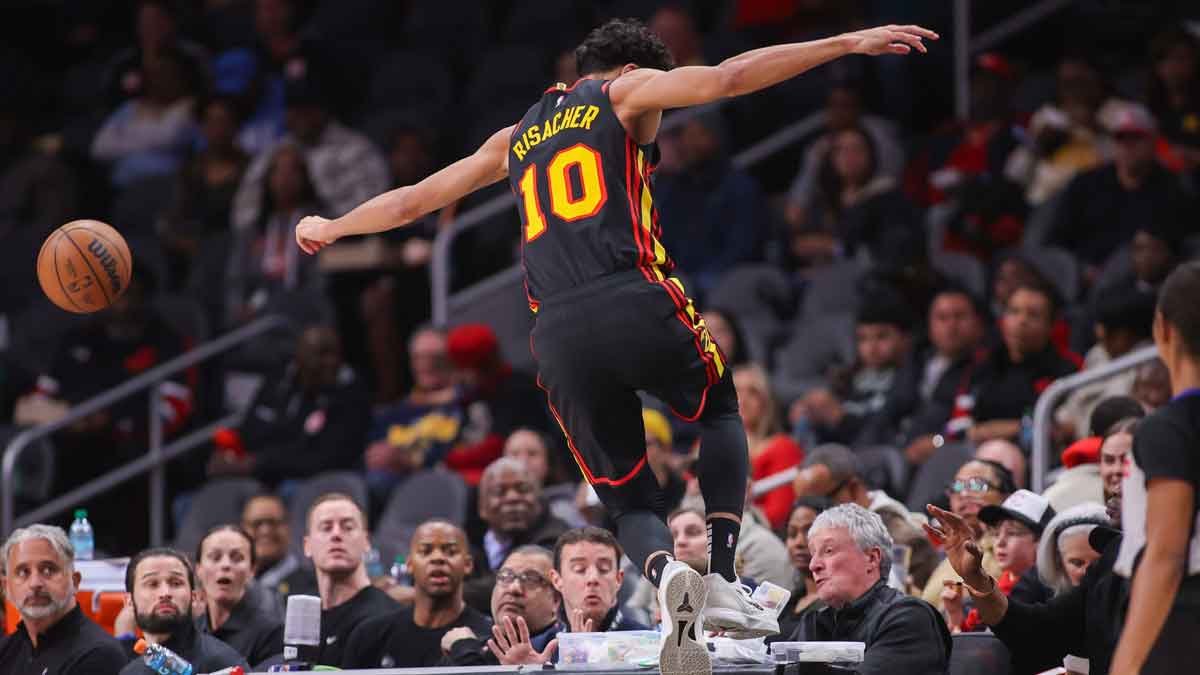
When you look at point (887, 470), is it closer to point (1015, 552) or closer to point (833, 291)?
point (833, 291)

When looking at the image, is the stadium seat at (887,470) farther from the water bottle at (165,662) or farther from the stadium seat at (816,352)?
the water bottle at (165,662)

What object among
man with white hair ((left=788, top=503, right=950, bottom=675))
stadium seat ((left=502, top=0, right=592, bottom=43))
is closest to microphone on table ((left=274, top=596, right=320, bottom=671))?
man with white hair ((left=788, top=503, right=950, bottom=675))

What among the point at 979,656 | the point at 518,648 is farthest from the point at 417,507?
the point at 979,656

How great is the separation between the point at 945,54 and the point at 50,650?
26.7 ft

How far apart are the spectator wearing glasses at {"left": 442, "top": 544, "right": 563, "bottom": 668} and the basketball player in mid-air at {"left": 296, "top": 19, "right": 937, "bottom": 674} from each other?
1.54m

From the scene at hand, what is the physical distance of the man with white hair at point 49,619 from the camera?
25.9ft

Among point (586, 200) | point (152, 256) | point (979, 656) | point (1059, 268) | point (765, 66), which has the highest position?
point (152, 256)

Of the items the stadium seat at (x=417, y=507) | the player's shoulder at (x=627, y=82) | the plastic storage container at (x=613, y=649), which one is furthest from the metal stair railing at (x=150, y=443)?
the player's shoulder at (x=627, y=82)

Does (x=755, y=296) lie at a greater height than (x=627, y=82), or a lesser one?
greater

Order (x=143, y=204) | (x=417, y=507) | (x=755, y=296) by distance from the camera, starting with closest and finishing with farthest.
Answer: (x=417, y=507)
(x=755, y=296)
(x=143, y=204)

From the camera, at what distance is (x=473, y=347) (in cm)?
1212

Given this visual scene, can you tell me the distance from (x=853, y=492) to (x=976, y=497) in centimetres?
90

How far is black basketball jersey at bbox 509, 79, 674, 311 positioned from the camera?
20.2ft

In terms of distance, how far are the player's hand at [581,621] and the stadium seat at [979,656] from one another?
157 cm
